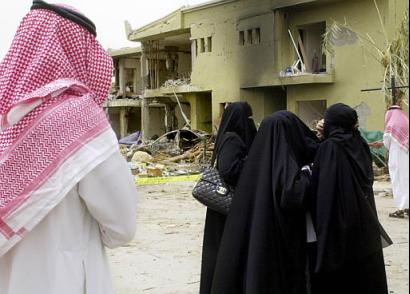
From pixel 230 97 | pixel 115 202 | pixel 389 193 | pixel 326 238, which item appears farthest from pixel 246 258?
pixel 230 97

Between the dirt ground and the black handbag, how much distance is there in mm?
1114

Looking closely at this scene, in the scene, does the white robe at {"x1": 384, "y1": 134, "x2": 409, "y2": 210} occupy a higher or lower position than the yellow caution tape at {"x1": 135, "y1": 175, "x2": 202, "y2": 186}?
higher

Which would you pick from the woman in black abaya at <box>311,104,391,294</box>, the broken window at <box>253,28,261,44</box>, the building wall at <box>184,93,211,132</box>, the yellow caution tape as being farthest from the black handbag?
the building wall at <box>184,93,211,132</box>

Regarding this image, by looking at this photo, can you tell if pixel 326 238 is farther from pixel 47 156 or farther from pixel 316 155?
pixel 47 156

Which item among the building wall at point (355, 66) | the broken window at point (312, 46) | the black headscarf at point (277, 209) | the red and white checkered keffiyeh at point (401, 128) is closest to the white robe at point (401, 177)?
the red and white checkered keffiyeh at point (401, 128)

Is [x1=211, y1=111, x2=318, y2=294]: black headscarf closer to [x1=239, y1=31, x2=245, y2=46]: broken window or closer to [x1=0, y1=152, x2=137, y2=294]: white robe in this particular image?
[x1=0, y1=152, x2=137, y2=294]: white robe

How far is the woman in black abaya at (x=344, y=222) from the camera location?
3018mm

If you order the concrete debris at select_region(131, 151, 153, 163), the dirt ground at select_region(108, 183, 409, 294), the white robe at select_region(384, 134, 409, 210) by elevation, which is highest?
the white robe at select_region(384, 134, 409, 210)

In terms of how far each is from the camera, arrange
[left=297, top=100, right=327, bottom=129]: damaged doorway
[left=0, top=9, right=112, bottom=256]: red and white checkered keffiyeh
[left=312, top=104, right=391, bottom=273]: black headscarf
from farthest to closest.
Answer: [left=297, top=100, right=327, bottom=129]: damaged doorway < [left=312, top=104, right=391, bottom=273]: black headscarf < [left=0, top=9, right=112, bottom=256]: red and white checkered keffiyeh

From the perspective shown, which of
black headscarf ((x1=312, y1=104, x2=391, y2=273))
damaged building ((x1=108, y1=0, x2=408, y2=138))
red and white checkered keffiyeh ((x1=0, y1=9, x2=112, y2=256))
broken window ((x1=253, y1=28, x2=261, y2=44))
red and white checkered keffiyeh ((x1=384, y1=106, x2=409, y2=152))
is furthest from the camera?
broken window ((x1=253, y1=28, x2=261, y2=44))

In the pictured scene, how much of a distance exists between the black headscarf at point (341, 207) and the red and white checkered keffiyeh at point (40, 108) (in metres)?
1.48

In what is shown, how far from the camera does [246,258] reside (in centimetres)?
332

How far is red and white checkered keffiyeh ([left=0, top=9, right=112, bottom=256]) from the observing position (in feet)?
6.15

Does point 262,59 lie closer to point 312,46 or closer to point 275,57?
point 275,57
